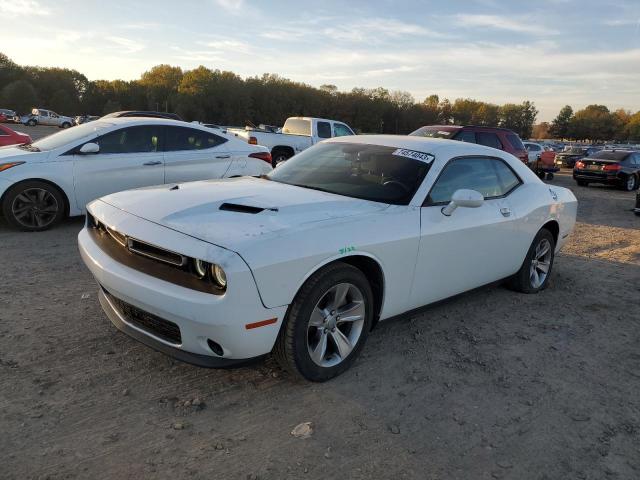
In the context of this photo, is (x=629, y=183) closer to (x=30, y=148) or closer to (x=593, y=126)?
(x=30, y=148)

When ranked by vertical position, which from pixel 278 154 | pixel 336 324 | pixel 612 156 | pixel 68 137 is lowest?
pixel 278 154

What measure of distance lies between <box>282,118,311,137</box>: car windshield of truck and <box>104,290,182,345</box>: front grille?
12.6 meters

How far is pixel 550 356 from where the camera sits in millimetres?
3793

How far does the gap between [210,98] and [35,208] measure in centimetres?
9033

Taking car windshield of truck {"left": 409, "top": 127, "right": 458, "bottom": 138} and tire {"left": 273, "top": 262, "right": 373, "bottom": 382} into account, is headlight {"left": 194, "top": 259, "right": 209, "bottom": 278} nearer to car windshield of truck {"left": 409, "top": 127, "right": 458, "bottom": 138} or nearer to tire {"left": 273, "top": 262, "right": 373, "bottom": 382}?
tire {"left": 273, "top": 262, "right": 373, "bottom": 382}

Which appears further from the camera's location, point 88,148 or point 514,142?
point 514,142

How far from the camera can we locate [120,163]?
22.4ft

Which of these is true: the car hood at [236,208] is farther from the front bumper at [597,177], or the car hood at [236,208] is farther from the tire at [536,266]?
the front bumper at [597,177]

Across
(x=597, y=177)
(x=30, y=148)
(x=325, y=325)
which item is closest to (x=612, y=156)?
(x=597, y=177)

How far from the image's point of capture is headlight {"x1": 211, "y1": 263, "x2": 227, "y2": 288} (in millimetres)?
2604

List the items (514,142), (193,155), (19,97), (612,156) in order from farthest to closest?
1. (19,97)
2. (612,156)
3. (514,142)
4. (193,155)

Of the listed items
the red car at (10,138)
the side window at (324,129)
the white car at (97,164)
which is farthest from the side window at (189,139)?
the side window at (324,129)

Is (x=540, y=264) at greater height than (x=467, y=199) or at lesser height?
lesser

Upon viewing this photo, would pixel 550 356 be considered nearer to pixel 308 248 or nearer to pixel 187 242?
pixel 308 248
